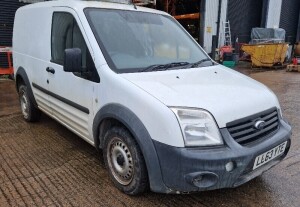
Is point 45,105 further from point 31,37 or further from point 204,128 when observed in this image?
point 204,128

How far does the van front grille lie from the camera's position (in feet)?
7.80

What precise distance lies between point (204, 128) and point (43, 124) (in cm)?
341

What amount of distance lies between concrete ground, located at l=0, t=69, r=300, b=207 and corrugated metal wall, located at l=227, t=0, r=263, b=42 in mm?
13267

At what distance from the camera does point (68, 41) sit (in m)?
3.43

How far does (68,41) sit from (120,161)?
158 cm

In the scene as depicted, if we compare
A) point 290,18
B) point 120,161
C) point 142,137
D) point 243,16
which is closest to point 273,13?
point 243,16

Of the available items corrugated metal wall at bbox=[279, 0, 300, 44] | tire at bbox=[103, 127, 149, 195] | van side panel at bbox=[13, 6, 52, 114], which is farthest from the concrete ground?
corrugated metal wall at bbox=[279, 0, 300, 44]

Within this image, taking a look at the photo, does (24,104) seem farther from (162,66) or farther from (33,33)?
(162,66)

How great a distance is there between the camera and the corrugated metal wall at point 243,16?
16359mm

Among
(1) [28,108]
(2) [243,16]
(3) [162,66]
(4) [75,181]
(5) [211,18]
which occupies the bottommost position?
(4) [75,181]

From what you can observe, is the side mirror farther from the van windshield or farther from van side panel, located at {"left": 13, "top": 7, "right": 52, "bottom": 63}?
van side panel, located at {"left": 13, "top": 7, "right": 52, "bottom": 63}

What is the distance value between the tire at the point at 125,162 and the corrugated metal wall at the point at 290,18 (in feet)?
68.3

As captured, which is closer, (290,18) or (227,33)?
(227,33)

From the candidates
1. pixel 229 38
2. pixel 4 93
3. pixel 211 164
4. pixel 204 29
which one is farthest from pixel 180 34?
pixel 229 38
